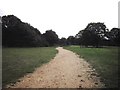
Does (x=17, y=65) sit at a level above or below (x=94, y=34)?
below

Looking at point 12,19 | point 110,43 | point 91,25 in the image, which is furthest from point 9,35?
point 110,43

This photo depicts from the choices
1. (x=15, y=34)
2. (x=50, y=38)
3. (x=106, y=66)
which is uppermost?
(x=15, y=34)

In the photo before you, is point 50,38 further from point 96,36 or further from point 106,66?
point 106,66

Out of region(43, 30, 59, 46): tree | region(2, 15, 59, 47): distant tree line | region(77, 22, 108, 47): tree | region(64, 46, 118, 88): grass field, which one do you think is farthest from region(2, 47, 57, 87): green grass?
region(43, 30, 59, 46): tree

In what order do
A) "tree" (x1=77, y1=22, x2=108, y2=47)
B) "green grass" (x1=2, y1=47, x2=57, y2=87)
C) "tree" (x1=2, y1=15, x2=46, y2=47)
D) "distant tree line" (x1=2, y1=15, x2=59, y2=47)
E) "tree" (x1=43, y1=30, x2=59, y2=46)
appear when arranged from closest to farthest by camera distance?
"green grass" (x1=2, y1=47, x2=57, y2=87) < "distant tree line" (x1=2, y1=15, x2=59, y2=47) < "tree" (x1=2, y1=15, x2=46, y2=47) < "tree" (x1=77, y1=22, x2=108, y2=47) < "tree" (x1=43, y1=30, x2=59, y2=46)

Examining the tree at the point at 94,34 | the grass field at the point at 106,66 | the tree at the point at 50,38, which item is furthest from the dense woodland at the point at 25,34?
the grass field at the point at 106,66

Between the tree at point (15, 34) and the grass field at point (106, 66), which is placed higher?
the tree at point (15, 34)

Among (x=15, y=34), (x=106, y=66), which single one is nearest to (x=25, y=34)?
(x=15, y=34)

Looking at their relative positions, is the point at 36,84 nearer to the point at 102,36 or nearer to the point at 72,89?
the point at 72,89

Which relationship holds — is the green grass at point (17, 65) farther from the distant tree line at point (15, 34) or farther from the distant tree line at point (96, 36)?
the distant tree line at point (96, 36)

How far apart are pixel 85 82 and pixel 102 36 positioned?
276 ft

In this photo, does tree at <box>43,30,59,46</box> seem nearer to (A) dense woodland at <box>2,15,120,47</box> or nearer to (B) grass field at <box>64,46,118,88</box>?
(A) dense woodland at <box>2,15,120,47</box>

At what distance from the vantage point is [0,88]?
884 centimetres

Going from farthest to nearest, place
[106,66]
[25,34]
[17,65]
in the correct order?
1. [25,34]
2. [17,65]
3. [106,66]
